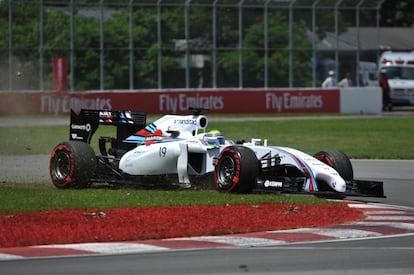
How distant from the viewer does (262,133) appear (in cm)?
2773

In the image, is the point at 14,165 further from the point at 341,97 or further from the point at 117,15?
the point at 341,97

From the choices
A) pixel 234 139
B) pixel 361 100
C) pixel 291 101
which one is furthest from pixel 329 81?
pixel 234 139

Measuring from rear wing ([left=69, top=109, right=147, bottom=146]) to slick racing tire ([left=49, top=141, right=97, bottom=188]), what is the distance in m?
0.68

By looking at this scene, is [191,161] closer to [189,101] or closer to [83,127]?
[83,127]

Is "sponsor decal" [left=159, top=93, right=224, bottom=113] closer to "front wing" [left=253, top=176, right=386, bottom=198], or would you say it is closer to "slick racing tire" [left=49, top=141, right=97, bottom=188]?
"slick racing tire" [left=49, top=141, right=97, bottom=188]

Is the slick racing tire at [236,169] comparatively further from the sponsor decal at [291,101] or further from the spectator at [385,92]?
the spectator at [385,92]

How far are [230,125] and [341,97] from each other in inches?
388

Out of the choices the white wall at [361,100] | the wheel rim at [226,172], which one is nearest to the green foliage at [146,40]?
the white wall at [361,100]

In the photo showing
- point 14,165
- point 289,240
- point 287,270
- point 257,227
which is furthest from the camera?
point 14,165

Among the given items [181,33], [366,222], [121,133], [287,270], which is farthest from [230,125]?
[287,270]

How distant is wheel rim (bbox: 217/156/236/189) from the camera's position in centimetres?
1330

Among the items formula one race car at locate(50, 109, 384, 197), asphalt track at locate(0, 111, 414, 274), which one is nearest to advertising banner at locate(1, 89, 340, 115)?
formula one race car at locate(50, 109, 384, 197)

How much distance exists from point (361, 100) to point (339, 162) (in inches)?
1047

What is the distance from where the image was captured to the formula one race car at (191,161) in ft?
42.9
